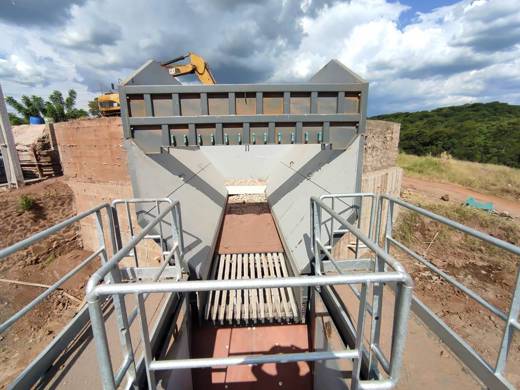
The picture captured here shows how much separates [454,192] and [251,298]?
15.8 meters

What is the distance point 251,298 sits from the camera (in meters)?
3.80

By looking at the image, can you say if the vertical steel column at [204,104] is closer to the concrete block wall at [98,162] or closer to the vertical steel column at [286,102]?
the vertical steel column at [286,102]

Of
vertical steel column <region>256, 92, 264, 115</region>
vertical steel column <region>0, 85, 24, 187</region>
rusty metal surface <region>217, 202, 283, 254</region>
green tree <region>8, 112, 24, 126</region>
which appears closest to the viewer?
vertical steel column <region>256, 92, 264, 115</region>

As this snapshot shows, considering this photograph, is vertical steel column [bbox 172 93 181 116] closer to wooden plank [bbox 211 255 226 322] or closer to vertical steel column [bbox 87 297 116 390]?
wooden plank [bbox 211 255 226 322]

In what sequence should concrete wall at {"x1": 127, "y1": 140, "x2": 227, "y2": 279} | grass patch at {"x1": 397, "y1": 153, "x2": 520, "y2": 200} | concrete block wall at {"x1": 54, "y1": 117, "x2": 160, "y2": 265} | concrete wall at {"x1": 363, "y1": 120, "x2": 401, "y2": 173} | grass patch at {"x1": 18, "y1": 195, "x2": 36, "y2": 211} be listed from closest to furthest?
concrete wall at {"x1": 127, "y1": 140, "x2": 227, "y2": 279}
concrete block wall at {"x1": 54, "y1": 117, "x2": 160, "y2": 265}
concrete wall at {"x1": 363, "y1": 120, "x2": 401, "y2": 173}
grass patch at {"x1": 18, "y1": 195, "x2": 36, "y2": 211}
grass patch at {"x1": 397, "y1": 153, "x2": 520, "y2": 200}

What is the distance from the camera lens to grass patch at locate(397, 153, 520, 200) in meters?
14.4

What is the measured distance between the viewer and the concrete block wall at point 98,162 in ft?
26.2

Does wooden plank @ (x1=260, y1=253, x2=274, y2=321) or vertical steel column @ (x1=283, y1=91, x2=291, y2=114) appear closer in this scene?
wooden plank @ (x1=260, y1=253, x2=274, y2=321)

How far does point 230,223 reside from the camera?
6297mm

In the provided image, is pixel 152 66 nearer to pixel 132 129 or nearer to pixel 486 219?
pixel 132 129

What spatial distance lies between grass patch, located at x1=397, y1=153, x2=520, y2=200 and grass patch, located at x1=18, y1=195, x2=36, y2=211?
72.3 feet

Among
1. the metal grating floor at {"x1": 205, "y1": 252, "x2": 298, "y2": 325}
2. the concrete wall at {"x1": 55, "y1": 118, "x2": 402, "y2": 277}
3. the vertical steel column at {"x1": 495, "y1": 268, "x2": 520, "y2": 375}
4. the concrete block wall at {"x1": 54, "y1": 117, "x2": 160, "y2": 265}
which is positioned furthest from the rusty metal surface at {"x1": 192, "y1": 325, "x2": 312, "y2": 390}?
the concrete block wall at {"x1": 54, "y1": 117, "x2": 160, "y2": 265}

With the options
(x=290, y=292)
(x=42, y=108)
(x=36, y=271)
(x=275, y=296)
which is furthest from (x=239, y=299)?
(x=42, y=108)

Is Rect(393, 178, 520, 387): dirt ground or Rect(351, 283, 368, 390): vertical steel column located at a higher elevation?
Rect(351, 283, 368, 390): vertical steel column
